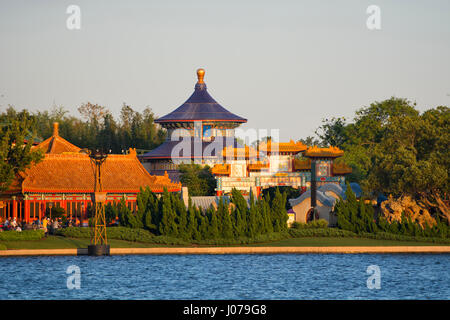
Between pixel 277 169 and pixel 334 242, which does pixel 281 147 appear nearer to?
pixel 277 169

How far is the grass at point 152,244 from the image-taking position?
53125 millimetres

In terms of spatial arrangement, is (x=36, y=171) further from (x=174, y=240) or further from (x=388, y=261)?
(x=388, y=261)

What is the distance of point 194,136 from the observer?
3383 inches

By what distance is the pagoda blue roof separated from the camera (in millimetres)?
85938

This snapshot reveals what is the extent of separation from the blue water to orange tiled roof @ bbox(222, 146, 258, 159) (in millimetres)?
22253

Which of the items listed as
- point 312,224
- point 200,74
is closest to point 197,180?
point 200,74

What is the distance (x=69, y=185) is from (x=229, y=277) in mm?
22143

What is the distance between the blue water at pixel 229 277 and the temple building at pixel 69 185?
1390cm

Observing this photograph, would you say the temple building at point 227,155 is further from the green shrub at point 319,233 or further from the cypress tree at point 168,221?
the cypress tree at point 168,221

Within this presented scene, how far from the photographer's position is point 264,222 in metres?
56.4

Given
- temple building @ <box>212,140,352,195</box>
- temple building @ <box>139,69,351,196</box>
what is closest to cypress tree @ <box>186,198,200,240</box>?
temple building @ <box>139,69,351,196</box>

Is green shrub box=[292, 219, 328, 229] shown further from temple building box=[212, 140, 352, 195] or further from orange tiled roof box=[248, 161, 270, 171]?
orange tiled roof box=[248, 161, 270, 171]

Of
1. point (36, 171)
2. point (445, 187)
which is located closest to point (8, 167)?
point (36, 171)

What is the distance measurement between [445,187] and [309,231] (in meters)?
8.36
